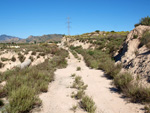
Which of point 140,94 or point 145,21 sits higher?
point 145,21

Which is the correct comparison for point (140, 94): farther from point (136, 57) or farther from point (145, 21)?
point (145, 21)

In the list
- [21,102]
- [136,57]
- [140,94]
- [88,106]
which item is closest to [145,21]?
[136,57]

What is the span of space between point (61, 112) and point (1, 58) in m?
A: 15.0

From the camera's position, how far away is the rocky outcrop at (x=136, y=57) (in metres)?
6.00

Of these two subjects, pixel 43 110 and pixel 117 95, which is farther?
pixel 117 95

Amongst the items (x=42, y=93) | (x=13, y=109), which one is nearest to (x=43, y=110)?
(x=13, y=109)

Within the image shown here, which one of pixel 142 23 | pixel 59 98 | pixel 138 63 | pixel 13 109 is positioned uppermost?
pixel 142 23

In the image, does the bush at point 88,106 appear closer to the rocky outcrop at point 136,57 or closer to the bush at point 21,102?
the bush at point 21,102

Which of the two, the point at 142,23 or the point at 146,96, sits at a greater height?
the point at 142,23

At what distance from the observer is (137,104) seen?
390 cm

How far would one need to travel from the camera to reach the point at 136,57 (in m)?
7.64

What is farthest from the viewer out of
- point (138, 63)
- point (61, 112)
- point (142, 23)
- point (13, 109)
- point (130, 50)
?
point (142, 23)

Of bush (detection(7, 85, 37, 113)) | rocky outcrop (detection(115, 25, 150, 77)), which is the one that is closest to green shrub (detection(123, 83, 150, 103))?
rocky outcrop (detection(115, 25, 150, 77))

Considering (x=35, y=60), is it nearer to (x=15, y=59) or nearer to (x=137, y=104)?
(x=15, y=59)
